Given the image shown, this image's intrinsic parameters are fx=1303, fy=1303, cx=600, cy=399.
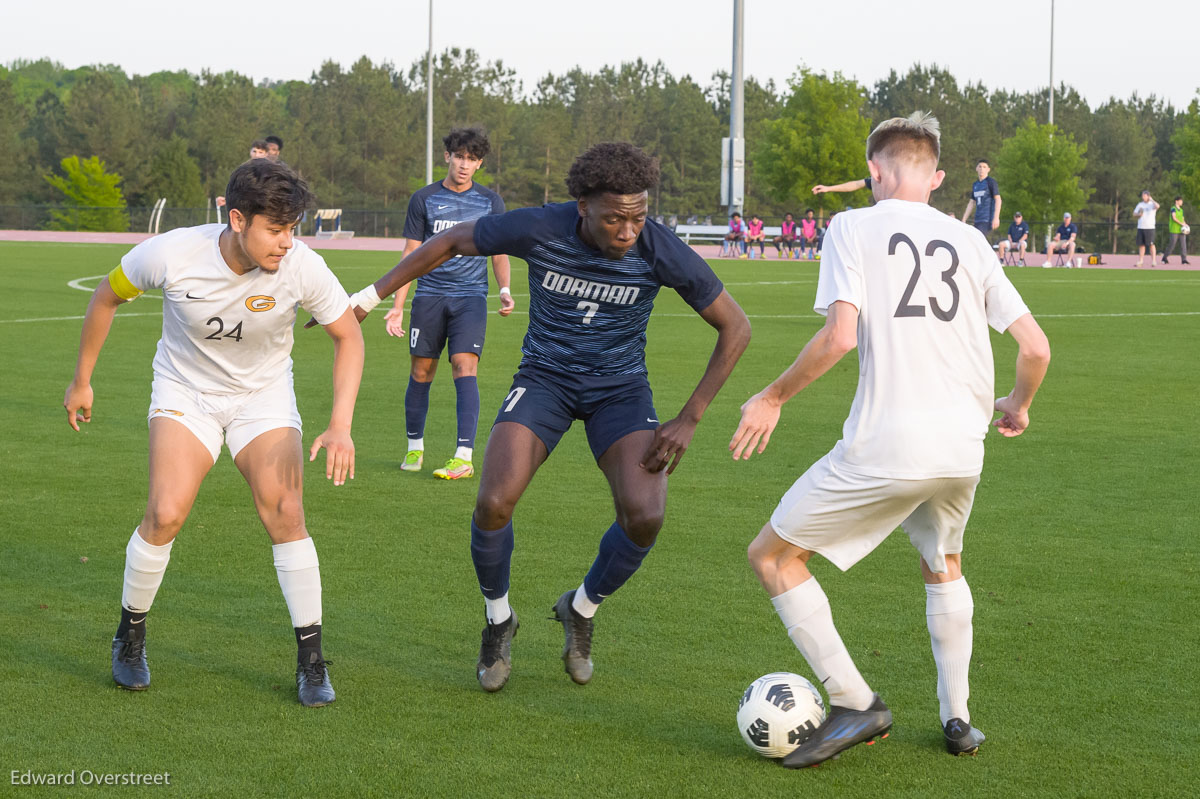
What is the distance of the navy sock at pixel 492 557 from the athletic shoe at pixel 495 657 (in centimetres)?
14

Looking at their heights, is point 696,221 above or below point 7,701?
above

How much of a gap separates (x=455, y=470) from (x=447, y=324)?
117 centimetres

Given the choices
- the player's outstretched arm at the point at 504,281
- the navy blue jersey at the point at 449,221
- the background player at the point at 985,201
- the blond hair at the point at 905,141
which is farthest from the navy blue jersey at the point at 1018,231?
the blond hair at the point at 905,141

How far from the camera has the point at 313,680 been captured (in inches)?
193

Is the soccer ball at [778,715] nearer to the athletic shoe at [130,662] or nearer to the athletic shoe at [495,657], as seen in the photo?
the athletic shoe at [495,657]

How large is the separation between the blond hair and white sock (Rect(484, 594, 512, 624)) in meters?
2.26

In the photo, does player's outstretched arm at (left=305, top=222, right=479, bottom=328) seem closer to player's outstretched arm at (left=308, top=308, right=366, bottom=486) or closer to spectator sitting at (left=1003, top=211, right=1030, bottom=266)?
player's outstretched arm at (left=308, top=308, right=366, bottom=486)

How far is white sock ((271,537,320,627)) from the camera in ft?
16.4

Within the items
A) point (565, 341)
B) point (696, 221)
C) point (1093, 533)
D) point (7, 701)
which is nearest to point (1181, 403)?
point (1093, 533)

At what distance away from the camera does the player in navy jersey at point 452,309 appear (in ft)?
30.5

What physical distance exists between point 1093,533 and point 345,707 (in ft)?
15.3

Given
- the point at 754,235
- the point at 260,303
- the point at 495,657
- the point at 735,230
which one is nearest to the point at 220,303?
the point at 260,303

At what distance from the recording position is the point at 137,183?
280 feet

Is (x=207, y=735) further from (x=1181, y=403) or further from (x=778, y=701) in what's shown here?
(x=1181, y=403)
